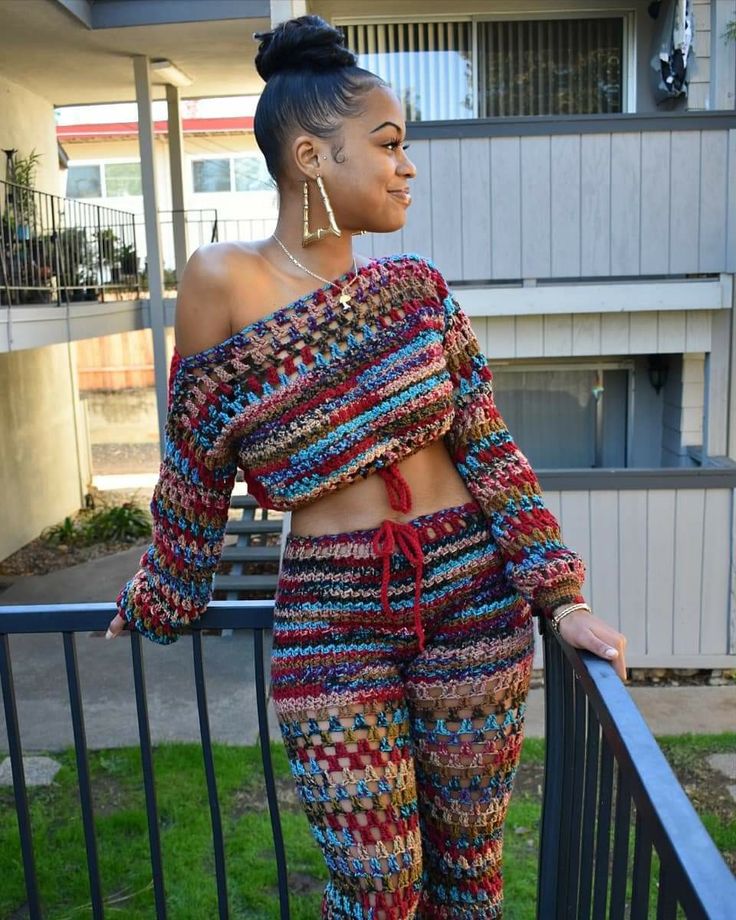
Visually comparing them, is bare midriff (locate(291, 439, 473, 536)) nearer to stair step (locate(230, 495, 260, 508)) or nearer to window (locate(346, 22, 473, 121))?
window (locate(346, 22, 473, 121))

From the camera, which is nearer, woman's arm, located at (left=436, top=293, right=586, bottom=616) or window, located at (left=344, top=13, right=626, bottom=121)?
woman's arm, located at (left=436, top=293, right=586, bottom=616)

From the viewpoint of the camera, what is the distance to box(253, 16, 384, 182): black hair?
158 cm

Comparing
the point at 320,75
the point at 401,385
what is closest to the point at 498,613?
the point at 401,385

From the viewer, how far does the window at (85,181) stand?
22734mm

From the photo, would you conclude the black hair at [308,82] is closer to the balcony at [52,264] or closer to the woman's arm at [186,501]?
the woman's arm at [186,501]

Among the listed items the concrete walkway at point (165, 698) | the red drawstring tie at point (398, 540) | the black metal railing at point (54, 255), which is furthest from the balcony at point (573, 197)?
the red drawstring tie at point (398, 540)

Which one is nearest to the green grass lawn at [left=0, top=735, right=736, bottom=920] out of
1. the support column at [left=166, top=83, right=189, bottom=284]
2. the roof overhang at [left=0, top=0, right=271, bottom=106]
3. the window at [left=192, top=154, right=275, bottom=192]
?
the roof overhang at [left=0, top=0, right=271, bottom=106]

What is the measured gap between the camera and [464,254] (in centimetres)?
641

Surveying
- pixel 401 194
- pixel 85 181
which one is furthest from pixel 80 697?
pixel 85 181

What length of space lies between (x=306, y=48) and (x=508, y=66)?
18.8 feet

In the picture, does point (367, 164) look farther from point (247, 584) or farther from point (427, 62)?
point (247, 584)

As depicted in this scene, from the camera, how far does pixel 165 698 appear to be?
639 cm

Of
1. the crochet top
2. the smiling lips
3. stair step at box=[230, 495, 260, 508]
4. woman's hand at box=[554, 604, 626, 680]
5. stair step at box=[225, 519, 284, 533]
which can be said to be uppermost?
the smiling lips

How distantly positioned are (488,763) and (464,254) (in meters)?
5.08
